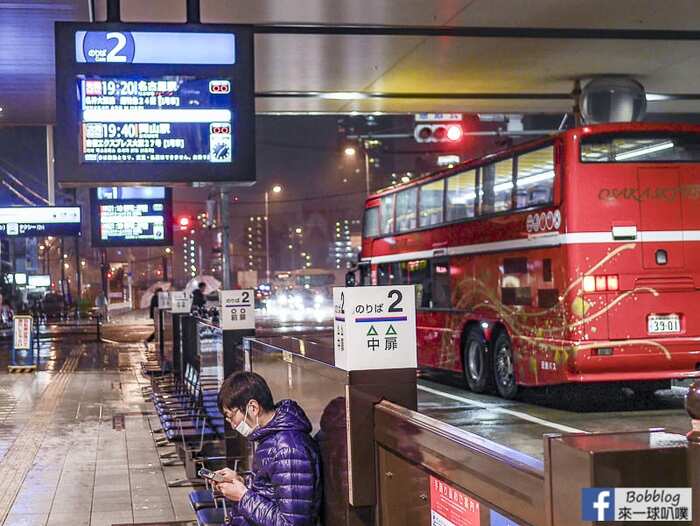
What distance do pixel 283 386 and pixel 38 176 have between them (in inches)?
1606

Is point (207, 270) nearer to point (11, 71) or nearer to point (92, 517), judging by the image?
point (11, 71)

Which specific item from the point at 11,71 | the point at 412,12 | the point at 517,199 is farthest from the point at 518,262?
the point at 11,71

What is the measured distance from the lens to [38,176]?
1794 inches

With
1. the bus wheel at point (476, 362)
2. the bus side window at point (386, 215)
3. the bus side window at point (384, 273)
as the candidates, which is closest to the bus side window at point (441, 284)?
the bus wheel at point (476, 362)

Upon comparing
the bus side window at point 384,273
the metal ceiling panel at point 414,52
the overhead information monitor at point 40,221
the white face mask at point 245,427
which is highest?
the metal ceiling panel at point 414,52

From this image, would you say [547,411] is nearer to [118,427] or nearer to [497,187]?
[497,187]

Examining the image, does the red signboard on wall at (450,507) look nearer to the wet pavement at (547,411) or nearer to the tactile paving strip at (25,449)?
the tactile paving strip at (25,449)

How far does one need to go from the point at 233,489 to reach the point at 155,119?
15.6 feet

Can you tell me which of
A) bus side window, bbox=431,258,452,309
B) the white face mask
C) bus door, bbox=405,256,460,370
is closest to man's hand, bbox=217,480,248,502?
the white face mask

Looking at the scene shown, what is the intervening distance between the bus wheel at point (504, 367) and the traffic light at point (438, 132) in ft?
27.7

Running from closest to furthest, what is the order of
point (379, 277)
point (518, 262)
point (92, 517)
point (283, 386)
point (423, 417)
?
point (423, 417) < point (283, 386) < point (92, 517) < point (518, 262) < point (379, 277)

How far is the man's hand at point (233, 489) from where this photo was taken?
5371mm

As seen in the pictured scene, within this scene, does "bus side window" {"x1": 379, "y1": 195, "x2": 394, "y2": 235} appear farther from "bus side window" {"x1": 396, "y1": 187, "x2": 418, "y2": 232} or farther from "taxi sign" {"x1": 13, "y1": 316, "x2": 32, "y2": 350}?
"taxi sign" {"x1": 13, "y1": 316, "x2": 32, "y2": 350}

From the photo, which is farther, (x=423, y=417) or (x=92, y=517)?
(x=92, y=517)
